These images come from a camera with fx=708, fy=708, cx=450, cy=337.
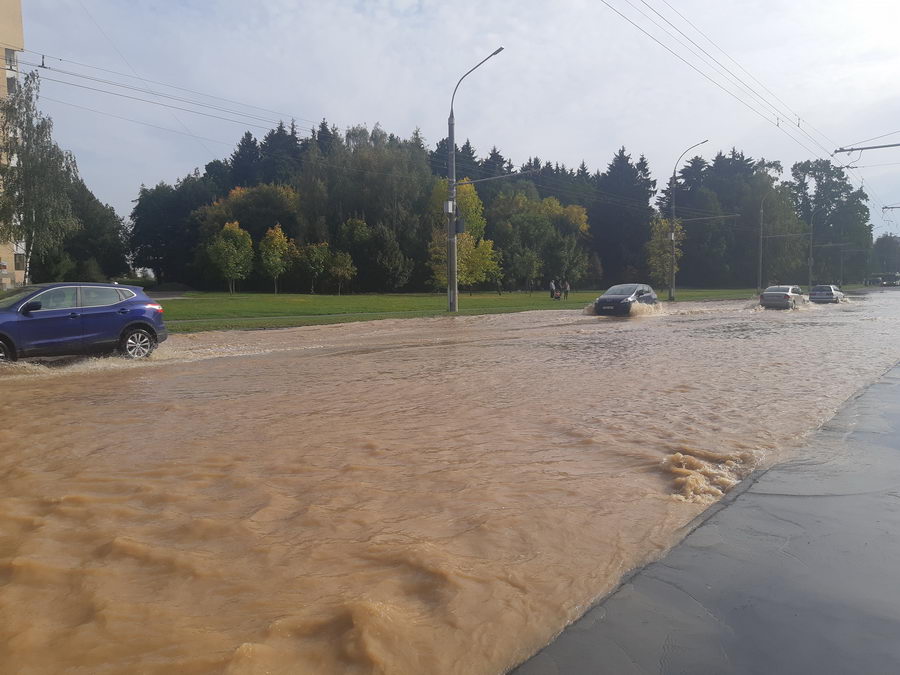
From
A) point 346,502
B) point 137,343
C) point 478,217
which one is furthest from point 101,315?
point 478,217

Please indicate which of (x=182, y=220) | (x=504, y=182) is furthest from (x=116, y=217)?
(x=504, y=182)

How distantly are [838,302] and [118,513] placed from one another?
5492 cm

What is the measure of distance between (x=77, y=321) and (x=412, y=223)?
58.3 meters

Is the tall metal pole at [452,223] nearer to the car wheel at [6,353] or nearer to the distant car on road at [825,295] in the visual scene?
the car wheel at [6,353]

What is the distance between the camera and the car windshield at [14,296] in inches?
490

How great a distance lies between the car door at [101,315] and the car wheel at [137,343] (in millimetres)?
222

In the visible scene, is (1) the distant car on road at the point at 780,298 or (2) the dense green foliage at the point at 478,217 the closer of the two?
(1) the distant car on road at the point at 780,298

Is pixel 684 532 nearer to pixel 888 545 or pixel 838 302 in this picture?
pixel 888 545

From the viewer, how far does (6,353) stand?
40.4 feet

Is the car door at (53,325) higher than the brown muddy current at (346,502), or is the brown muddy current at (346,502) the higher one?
the car door at (53,325)

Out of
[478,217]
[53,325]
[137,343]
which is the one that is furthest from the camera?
[478,217]

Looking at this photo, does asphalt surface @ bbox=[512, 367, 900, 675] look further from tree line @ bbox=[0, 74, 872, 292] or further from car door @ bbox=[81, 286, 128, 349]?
tree line @ bbox=[0, 74, 872, 292]

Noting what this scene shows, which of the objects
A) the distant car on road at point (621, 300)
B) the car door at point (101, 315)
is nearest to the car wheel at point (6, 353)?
the car door at point (101, 315)

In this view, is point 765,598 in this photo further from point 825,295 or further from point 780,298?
point 825,295
